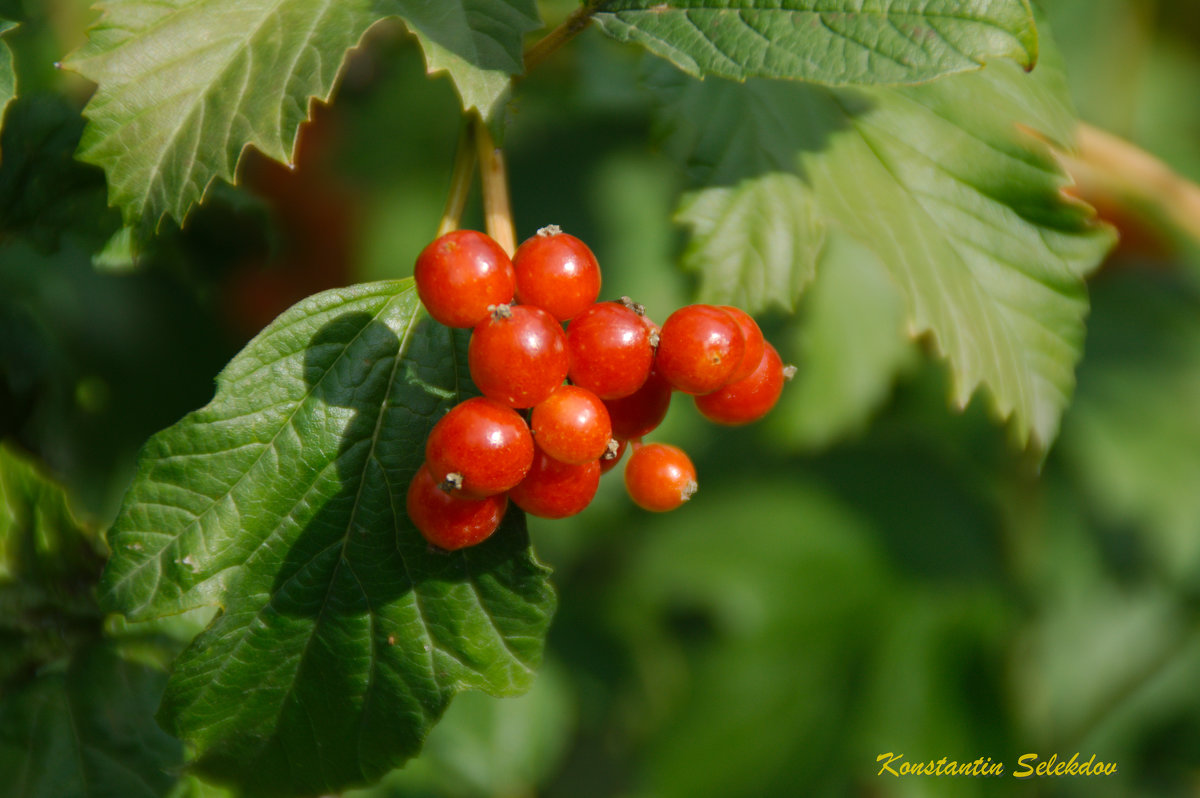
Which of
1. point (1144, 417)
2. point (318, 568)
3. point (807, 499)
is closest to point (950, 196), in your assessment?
point (318, 568)

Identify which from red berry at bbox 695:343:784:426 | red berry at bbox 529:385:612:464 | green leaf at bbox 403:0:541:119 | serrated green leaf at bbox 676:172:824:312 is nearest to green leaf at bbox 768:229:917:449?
serrated green leaf at bbox 676:172:824:312

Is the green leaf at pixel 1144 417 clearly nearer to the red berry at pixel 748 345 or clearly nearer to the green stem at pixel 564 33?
the red berry at pixel 748 345

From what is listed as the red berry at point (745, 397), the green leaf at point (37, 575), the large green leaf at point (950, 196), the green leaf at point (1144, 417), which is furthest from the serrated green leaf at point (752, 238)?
the green leaf at point (1144, 417)

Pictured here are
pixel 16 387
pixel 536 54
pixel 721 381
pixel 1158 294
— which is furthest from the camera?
pixel 1158 294

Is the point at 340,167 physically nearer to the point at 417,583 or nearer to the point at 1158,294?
the point at 417,583

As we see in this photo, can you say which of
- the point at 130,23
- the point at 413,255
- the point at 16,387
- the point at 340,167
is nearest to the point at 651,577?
the point at 413,255

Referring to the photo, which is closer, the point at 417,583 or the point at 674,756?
the point at 417,583

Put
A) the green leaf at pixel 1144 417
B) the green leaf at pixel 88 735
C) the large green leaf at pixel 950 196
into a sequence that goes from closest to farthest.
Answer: the green leaf at pixel 88 735, the large green leaf at pixel 950 196, the green leaf at pixel 1144 417
